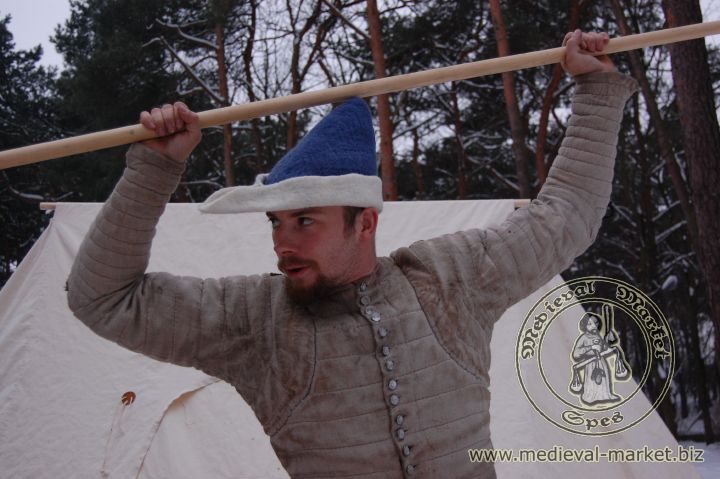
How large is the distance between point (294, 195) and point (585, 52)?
0.95 m

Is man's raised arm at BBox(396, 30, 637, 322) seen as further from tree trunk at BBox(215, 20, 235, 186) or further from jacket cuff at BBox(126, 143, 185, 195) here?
tree trunk at BBox(215, 20, 235, 186)

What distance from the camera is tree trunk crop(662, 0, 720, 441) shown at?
191 inches

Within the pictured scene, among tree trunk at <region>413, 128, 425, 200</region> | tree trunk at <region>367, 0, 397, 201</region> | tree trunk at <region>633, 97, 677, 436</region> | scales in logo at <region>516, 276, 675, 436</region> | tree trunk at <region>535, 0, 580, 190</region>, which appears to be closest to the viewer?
scales in logo at <region>516, 276, 675, 436</region>

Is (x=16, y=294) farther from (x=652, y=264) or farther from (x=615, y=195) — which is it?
(x=615, y=195)

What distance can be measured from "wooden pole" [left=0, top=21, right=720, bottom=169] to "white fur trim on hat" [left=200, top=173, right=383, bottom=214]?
226mm

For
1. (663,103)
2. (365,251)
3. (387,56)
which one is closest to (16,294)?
(365,251)

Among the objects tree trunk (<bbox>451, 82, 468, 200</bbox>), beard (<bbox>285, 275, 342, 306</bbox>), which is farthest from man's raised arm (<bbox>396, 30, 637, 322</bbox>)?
tree trunk (<bbox>451, 82, 468, 200</bbox>)

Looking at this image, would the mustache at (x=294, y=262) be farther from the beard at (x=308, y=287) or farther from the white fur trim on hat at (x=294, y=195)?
the white fur trim on hat at (x=294, y=195)

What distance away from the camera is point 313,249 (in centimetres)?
164

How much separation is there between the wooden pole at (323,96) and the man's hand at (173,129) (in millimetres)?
23

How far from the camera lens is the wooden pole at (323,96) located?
5.54ft

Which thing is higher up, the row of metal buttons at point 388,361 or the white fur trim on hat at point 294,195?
the white fur trim on hat at point 294,195

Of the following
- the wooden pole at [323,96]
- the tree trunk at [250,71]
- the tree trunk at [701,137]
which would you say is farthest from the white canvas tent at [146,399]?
the tree trunk at [250,71]

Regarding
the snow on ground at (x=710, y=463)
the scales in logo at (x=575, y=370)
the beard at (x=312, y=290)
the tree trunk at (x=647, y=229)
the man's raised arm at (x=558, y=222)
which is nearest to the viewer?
the beard at (x=312, y=290)
